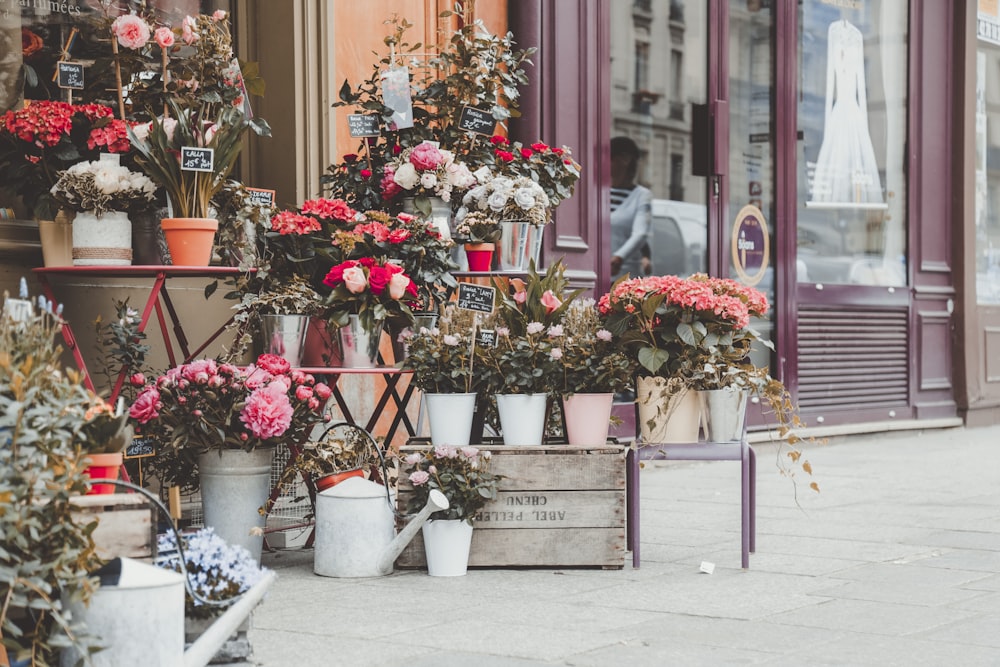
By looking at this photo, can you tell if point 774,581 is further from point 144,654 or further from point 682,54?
point 682,54

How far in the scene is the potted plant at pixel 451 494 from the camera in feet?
15.2

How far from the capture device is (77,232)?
15.4 ft

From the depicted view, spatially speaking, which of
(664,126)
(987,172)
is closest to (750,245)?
(664,126)

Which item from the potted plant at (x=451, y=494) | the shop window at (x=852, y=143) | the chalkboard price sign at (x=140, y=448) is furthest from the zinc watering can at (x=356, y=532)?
the shop window at (x=852, y=143)

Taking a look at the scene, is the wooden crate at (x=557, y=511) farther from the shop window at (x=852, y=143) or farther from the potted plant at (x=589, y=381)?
the shop window at (x=852, y=143)

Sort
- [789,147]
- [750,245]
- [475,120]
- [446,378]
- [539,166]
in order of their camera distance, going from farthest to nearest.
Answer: [789,147]
[750,245]
[539,166]
[475,120]
[446,378]

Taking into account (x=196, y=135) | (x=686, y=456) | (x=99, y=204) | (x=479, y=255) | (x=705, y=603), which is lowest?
(x=705, y=603)

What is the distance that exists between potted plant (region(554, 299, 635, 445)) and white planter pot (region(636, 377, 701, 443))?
0.10 meters

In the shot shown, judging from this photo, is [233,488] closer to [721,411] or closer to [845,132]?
[721,411]

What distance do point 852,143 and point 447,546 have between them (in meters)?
6.28

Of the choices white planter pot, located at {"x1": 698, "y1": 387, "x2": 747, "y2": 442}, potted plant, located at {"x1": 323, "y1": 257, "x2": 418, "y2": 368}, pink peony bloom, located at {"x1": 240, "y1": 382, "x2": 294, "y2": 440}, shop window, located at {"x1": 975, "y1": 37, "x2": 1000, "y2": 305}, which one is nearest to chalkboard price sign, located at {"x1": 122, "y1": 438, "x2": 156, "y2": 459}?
pink peony bloom, located at {"x1": 240, "y1": 382, "x2": 294, "y2": 440}

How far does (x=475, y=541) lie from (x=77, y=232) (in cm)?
173

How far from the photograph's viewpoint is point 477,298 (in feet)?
15.8

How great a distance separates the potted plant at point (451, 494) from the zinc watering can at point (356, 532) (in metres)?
0.10
